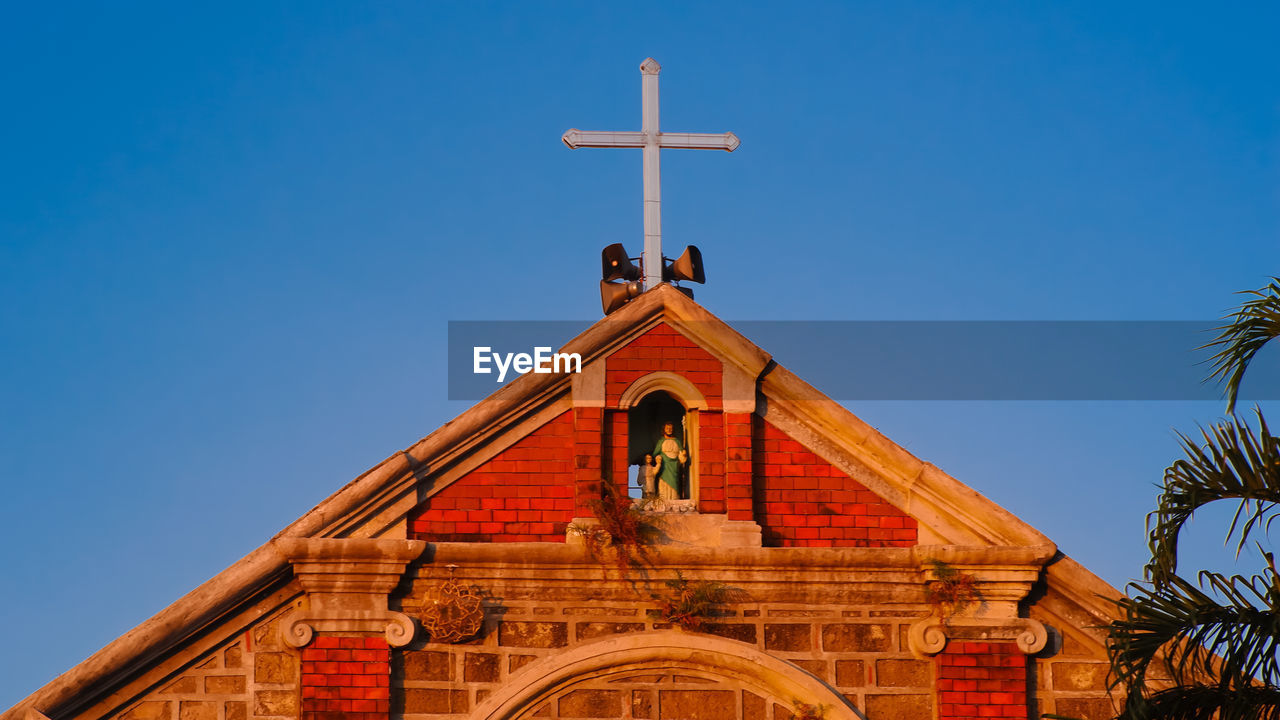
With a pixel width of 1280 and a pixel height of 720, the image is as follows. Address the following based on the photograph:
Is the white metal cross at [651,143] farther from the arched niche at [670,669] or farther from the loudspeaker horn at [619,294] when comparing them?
the arched niche at [670,669]

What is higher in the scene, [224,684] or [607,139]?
[607,139]

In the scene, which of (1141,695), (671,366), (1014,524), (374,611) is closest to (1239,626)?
(1141,695)

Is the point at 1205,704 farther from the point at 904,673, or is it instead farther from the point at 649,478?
the point at 649,478

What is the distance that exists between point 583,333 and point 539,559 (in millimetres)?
1960

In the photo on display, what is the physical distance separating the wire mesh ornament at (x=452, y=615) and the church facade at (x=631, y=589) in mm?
18

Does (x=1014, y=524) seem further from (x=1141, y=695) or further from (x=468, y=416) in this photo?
(x=468, y=416)

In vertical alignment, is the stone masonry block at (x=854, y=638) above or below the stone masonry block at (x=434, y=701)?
above

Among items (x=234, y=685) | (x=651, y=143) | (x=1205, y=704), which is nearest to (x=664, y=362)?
(x=651, y=143)

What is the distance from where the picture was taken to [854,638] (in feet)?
44.4

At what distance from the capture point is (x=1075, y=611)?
45.1 feet

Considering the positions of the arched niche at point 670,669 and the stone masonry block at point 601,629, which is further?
the stone masonry block at point 601,629

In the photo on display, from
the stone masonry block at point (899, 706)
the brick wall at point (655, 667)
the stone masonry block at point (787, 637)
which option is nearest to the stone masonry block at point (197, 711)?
the brick wall at point (655, 667)

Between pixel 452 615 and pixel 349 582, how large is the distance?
0.87 m

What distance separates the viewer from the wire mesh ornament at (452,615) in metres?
13.2
